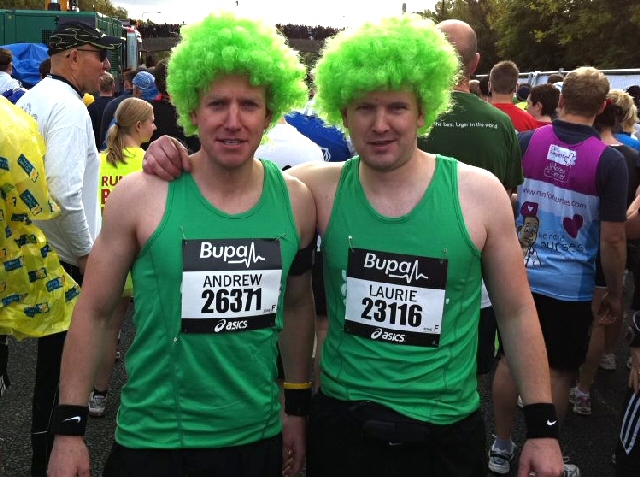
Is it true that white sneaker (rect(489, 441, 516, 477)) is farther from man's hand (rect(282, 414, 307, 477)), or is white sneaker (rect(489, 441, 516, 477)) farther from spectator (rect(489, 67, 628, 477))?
man's hand (rect(282, 414, 307, 477))

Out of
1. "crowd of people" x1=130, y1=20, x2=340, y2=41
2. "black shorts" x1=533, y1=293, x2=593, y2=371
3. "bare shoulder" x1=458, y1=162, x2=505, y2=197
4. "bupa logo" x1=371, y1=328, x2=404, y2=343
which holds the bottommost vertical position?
"crowd of people" x1=130, y1=20, x2=340, y2=41

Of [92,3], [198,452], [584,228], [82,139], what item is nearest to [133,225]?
[198,452]

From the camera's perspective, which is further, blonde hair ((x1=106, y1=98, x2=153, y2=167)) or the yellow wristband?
blonde hair ((x1=106, y1=98, x2=153, y2=167))

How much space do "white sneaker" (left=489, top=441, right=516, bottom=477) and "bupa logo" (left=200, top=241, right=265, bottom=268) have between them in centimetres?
233

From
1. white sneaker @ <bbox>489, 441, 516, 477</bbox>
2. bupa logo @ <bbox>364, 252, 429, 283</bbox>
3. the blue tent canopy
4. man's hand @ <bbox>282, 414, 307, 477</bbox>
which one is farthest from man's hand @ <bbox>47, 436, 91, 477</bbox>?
the blue tent canopy

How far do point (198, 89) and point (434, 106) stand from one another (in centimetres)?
73

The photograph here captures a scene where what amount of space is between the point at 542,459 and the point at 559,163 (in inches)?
75.3

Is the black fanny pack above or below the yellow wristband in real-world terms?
above

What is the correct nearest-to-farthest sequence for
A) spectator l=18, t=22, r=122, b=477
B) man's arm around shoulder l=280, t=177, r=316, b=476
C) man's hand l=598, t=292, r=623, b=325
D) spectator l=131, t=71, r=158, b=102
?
man's arm around shoulder l=280, t=177, r=316, b=476, spectator l=18, t=22, r=122, b=477, man's hand l=598, t=292, r=623, b=325, spectator l=131, t=71, r=158, b=102

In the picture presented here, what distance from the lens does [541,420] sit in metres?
2.20

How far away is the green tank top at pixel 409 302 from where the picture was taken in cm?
214

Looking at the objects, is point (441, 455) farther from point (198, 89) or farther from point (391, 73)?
Answer: point (198, 89)

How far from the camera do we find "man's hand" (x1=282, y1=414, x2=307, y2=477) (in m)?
2.34

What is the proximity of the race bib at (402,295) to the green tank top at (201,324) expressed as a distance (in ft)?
0.82
